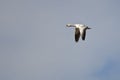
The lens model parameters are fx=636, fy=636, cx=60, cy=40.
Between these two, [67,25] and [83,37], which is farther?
[67,25]

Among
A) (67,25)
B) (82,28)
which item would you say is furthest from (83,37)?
(67,25)

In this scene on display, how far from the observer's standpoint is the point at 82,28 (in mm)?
109000

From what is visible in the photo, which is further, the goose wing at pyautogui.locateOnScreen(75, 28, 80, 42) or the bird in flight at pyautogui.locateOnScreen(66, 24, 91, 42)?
the goose wing at pyautogui.locateOnScreen(75, 28, 80, 42)

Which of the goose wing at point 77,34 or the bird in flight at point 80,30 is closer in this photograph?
the bird in flight at point 80,30

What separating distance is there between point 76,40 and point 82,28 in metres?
3.43

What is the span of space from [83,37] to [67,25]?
10522 mm

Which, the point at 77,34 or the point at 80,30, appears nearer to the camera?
the point at 80,30

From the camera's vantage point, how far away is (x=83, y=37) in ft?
355

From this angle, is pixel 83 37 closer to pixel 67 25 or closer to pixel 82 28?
pixel 82 28

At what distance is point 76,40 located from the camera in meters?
112

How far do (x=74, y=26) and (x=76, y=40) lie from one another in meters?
2.48

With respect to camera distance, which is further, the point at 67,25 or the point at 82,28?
the point at 67,25

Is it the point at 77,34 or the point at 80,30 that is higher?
the point at 80,30
